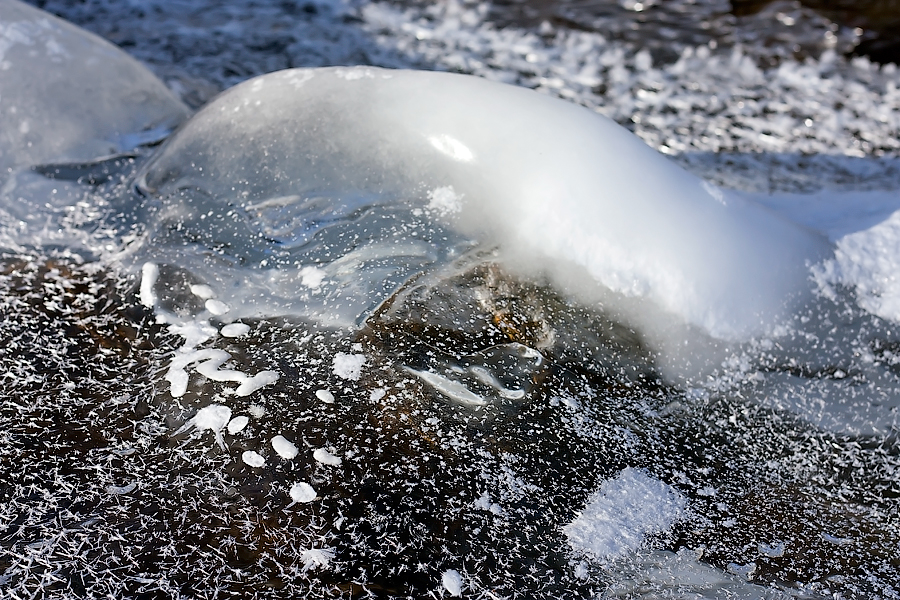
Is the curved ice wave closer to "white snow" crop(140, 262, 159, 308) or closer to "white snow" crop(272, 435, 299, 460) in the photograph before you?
"white snow" crop(140, 262, 159, 308)

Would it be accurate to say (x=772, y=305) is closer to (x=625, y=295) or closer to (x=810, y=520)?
(x=625, y=295)

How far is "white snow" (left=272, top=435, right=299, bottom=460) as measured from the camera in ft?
4.12

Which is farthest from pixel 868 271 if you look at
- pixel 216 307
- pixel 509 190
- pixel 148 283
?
pixel 148 283

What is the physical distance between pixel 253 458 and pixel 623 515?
2.10ft

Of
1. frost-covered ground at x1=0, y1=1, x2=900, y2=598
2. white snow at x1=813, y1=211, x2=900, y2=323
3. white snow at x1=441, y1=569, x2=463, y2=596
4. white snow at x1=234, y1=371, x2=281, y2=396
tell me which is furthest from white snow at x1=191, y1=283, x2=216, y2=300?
white snow at x1=813, y1=211, x2=900, y2=323

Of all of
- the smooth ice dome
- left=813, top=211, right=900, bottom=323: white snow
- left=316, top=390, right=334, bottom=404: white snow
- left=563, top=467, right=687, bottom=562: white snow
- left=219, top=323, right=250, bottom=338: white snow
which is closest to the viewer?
left=563, top=467, right=687, bottom=562: white snow

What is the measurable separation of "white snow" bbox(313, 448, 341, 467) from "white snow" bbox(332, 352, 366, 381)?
0.17m

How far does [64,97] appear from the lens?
2.02 meters

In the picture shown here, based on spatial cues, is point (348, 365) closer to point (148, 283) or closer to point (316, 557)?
point (316, 557)

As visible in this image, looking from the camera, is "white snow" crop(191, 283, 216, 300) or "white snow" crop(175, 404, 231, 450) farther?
"white snow" crop(191, 283, 216, 300)

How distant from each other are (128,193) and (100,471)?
34.7 inches

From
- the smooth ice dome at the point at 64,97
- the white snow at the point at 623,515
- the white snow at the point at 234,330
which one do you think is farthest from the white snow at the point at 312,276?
the smooth ice dome at the point at 64,97

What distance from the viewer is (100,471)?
1220 mm

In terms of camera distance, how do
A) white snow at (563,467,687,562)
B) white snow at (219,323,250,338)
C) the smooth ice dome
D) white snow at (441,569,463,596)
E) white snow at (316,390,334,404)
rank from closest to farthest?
white snow at (441,569,463,596), white snow at (563,467,687,562), white snow at (316,390,334,404), white snow at (219,323,250,338), the smooth ice dome
